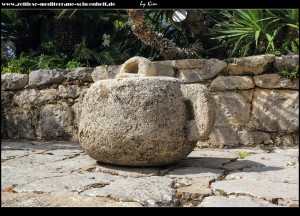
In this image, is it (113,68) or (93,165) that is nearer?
(93,165)

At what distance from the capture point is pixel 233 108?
13.7 ft

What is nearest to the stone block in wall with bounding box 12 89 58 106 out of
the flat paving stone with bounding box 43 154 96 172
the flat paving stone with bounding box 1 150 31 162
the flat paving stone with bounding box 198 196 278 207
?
the flat paving stone with bounding box 1 150 31 162

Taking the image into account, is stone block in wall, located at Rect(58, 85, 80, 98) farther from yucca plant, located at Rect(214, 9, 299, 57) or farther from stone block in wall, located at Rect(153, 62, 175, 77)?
yucca plant, located at Rect(214, 9, 299, 57)

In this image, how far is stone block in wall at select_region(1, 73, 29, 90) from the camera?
5.08 metres

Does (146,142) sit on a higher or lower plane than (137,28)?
lower

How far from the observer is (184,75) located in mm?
4340

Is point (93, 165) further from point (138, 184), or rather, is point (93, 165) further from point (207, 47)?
point (207, 47)

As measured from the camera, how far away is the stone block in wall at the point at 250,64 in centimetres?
404

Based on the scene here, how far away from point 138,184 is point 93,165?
820mm

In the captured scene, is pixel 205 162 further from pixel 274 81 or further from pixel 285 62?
pixel 285 62

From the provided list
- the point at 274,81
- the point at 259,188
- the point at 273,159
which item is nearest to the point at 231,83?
the point at 274,81

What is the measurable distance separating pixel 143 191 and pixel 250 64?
2703mm

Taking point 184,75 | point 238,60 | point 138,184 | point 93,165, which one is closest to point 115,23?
point 184,75

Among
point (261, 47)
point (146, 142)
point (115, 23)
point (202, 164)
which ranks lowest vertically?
point (202, 164)
